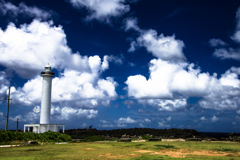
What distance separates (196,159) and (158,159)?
1.96 m

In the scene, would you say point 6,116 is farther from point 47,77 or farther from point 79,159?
point 79,159

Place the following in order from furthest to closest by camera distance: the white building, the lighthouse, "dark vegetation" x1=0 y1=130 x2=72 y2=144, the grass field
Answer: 1. the lighthouse
2. the white building
3. "dark vegetation" x1=0 y1=130 x2=72 y2=144
4. the grass field

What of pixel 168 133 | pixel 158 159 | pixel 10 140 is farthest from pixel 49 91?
pixel 158 159

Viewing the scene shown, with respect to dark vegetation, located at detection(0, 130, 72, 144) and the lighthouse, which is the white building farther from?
dark vegetation, located at detection(0, 130, 72, 144)

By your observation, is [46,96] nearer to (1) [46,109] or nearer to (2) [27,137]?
(1) [46,109]

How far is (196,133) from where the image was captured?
31828 mm

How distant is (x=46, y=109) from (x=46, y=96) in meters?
2.30

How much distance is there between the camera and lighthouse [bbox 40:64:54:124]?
3409 cm

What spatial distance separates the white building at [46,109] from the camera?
33.1 m

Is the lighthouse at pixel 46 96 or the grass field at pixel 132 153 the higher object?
the lighthouse at pixel 46 96

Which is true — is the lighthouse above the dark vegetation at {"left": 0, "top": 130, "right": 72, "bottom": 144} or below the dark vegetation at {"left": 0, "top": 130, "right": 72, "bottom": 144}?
above

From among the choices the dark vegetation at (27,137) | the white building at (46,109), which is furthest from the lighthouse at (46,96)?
the dark vegetation at (27,137)

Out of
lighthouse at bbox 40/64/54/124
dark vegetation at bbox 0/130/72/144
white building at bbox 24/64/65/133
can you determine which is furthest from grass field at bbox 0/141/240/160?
lighthouse at bbox 40/64/54/124

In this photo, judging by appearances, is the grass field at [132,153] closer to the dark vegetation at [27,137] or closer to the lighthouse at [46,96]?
the dark vegetation at [27,137]
